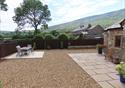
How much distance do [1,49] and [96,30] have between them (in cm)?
3639

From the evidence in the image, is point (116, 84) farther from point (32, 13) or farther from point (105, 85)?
point (32, 13)

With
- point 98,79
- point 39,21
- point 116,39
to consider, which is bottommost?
point 98,79

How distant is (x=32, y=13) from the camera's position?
1599 inches

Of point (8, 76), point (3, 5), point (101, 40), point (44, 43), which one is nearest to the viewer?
point (8, 76)

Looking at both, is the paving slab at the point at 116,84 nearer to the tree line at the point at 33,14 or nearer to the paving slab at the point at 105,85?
the paving slab at the point at 105,85

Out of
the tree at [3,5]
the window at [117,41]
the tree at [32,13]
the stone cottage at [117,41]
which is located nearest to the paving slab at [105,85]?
→ the stone cottage at [117,41]

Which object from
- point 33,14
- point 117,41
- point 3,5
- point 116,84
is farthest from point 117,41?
point 33,14

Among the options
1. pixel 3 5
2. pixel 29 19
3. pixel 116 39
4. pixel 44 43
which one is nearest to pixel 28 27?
pixel 29 19

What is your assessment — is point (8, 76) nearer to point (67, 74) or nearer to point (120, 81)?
point (67, 74)

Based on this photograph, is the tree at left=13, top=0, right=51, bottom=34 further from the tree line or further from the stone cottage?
the stone cottage

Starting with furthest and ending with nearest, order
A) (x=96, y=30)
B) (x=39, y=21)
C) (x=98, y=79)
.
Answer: (x=96, y=30), (x=39, y=21), (x=98, y=79)

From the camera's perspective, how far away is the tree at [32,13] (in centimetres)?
4012

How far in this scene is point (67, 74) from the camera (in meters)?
7.57

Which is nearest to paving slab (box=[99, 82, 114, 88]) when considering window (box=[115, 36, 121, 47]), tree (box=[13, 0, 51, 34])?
window (box=[115, 36, 121, 47])
